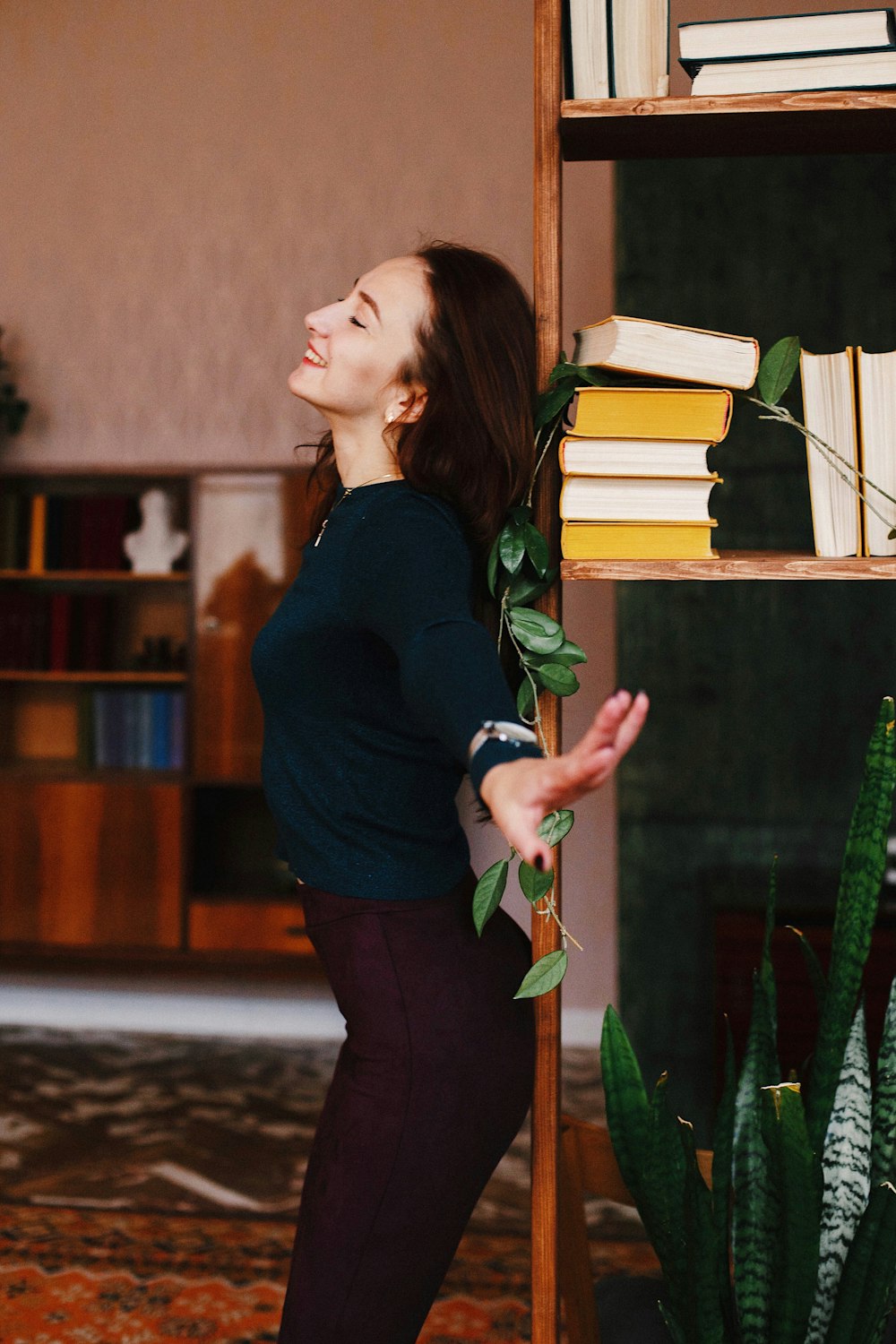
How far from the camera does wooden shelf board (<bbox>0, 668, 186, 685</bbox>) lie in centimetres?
446

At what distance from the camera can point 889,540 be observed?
137 cm

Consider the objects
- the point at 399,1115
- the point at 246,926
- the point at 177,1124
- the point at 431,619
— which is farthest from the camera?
the point at 246,926

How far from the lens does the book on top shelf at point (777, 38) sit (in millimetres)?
1332

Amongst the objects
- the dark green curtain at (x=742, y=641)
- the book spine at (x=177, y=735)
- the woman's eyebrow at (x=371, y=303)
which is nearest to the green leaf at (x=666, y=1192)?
the woman's eyebrow at (x=371, y=303)

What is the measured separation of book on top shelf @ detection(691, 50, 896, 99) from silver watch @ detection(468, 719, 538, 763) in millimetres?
876

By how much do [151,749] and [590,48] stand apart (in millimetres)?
3553

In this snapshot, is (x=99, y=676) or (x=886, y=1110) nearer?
(x=886, y=1110)

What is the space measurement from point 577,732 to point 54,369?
2.57m

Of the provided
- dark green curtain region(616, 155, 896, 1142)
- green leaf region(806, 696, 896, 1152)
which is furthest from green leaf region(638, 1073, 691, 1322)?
dark green curtain region(616, 155, 896, 1142)

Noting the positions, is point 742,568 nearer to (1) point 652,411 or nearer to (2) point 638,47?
(1) point 652,411

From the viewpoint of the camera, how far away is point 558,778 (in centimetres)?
77

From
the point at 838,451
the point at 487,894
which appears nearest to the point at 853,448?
the point at 838,451

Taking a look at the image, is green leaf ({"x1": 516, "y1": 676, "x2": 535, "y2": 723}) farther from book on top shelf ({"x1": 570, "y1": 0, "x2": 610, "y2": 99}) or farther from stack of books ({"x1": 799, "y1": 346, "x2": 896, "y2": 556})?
book on top shelf ({"x1": 570, "y1": 0, "x2": 610, "y2": 99})

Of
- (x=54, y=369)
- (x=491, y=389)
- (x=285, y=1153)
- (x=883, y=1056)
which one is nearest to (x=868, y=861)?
(x=883, y=1056)
